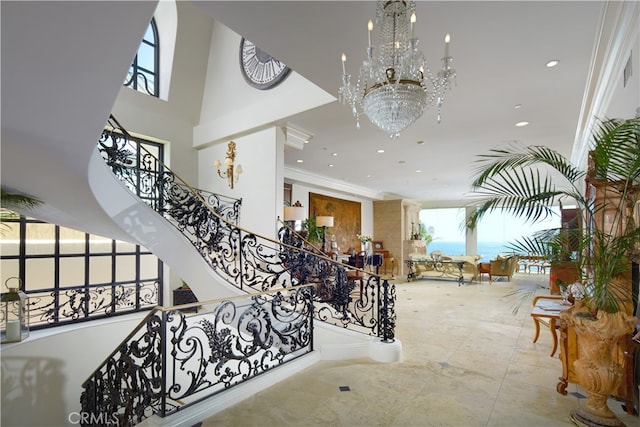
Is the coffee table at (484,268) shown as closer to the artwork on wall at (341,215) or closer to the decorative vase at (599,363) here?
the artwork on wall at (341,215)

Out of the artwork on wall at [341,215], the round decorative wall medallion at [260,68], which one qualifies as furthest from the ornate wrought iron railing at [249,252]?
the artwork on wall at [341,215]

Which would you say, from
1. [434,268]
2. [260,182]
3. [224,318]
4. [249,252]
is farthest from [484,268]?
[224,318]

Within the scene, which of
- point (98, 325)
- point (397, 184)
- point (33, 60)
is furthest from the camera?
point (397, 184)

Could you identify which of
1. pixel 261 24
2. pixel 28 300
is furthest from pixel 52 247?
pixel 261 24

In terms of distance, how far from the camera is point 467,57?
3.45m

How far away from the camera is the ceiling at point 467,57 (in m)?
2.76

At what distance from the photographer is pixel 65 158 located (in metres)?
2.48

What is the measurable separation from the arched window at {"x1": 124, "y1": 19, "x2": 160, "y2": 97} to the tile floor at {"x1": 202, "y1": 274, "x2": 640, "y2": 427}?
6.35 meters

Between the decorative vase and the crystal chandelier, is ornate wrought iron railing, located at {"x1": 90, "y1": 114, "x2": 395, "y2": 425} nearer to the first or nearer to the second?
the decorative vase

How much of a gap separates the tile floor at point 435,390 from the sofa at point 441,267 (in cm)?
571

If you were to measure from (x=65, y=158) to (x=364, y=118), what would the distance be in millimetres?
3834

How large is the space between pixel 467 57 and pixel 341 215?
28.2ft

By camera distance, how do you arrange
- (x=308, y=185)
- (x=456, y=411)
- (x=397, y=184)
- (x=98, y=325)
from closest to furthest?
(x=456, y=411) → (x=98, y=325) → (x=308, y=185) → (x=397, y=184)

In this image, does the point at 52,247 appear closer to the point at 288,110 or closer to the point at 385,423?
the point at 288,110
